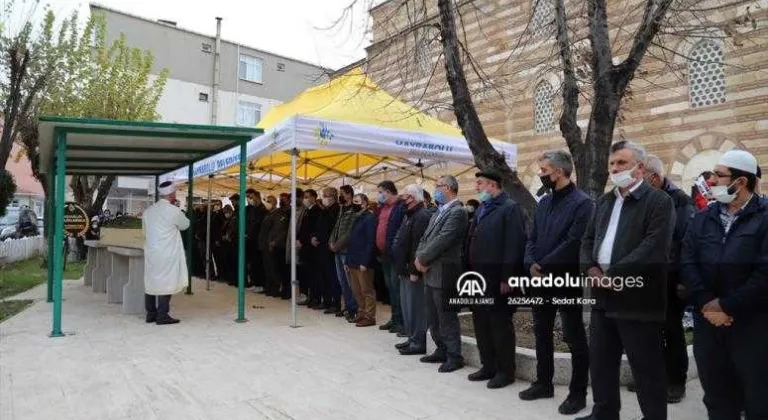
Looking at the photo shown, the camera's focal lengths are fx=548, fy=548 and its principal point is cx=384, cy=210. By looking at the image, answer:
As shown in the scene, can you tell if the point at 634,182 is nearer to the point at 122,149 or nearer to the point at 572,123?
the point at 572,123

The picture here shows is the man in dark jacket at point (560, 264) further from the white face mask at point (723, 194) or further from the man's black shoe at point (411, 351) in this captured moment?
the man's black shoe at point (411, 351)

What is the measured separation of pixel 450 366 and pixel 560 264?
5.34ft

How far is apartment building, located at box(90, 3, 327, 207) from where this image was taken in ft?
101

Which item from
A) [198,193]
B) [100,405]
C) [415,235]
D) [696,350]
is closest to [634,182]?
[696,350]

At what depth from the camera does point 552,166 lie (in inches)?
159

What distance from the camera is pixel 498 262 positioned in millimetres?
4492

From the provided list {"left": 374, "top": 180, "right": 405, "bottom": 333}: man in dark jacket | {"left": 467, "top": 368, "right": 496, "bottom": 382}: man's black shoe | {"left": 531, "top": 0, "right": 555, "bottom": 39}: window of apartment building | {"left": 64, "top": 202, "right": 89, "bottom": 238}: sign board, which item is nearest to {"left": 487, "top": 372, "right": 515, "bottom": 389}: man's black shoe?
{"left": 467, "top": 368, "right": 496, "bottom": 382}: man's black shoe

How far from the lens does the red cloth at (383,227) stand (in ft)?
22.1

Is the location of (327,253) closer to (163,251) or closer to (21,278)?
(163,251)

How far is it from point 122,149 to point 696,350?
7.77 m

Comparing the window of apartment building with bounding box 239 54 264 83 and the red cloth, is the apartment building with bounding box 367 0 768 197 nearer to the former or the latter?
the red cloth

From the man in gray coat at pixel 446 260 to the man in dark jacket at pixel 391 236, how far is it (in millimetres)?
1370

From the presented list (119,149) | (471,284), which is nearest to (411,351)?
(471,284)

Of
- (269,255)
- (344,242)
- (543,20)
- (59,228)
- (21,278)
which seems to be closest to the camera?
(59,228)
